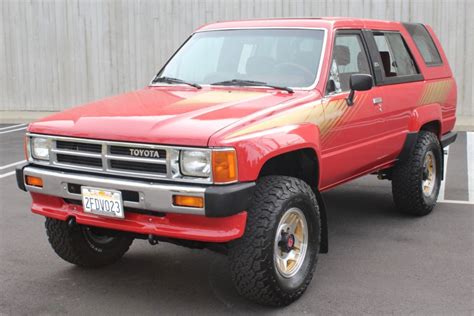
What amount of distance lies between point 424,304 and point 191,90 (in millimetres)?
2385

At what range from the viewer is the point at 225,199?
362 centimetres

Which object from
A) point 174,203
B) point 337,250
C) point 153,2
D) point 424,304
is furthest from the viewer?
point 153,2

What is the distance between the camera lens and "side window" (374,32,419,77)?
595 cm

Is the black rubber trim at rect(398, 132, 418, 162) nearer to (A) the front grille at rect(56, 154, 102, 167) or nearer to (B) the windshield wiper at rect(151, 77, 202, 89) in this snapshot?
(B) the windshield wiper at rect(151, 77, 202, 89)

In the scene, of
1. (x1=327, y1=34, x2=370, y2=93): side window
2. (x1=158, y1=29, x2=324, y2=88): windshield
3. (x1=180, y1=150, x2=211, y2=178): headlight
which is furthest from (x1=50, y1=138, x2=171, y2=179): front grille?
(x1=327, y1=34, x2=370, y2=93): side window

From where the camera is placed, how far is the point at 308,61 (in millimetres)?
5023

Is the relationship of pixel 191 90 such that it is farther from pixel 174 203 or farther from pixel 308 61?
pixel 174 203

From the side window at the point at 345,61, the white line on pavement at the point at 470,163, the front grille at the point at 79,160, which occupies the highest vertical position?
the side window at the point at 345,61

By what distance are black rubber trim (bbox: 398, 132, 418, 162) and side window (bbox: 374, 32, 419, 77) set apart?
599 millimetres

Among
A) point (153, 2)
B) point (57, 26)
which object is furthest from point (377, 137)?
point (57, 26)

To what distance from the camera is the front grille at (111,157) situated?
3.83 m

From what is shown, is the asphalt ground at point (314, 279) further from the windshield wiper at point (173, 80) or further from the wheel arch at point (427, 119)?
the windshield wiper at point (173, 80)

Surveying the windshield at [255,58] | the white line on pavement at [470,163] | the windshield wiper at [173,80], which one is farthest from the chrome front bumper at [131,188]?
the white line on pavement at [470,163]

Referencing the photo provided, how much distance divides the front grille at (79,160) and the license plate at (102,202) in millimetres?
181
